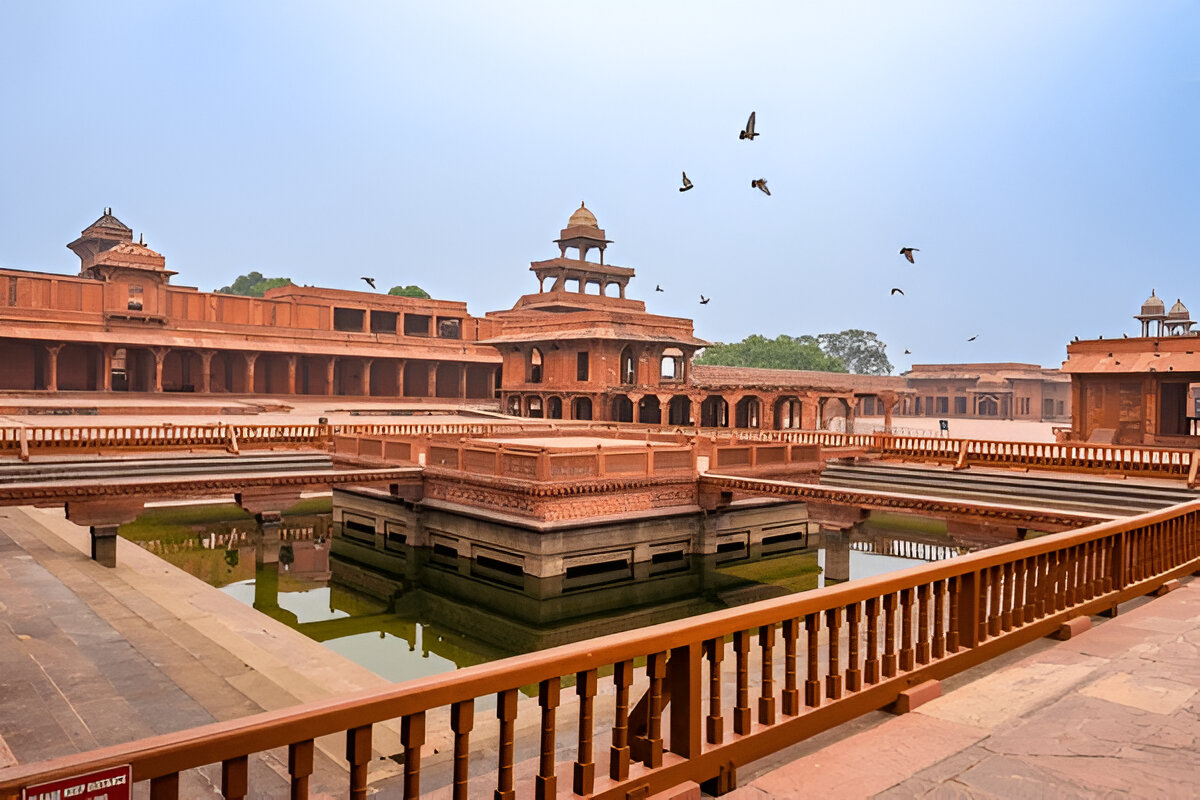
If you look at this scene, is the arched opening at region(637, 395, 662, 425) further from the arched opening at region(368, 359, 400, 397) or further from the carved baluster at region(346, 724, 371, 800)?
the carved baluster at region(346, 724, 371, 800)

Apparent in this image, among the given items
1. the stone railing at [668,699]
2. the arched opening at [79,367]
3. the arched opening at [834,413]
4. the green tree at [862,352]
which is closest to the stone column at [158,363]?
the arched opening at [79,367]

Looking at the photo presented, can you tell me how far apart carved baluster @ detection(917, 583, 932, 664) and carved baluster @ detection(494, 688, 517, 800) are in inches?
112

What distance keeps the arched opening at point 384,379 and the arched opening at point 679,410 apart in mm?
16759

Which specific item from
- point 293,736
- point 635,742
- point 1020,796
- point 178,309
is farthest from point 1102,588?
point 178,309

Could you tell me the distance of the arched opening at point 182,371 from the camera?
4319 cm

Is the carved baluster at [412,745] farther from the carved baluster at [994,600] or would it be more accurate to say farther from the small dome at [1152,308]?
the small dome at [1152,308]

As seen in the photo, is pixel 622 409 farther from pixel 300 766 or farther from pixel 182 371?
pixel 300 766

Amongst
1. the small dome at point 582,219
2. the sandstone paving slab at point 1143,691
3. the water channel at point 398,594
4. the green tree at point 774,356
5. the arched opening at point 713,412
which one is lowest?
the water channel at point 398,594

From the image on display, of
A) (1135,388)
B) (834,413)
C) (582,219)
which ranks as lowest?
(834,413)

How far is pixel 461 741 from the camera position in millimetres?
3010

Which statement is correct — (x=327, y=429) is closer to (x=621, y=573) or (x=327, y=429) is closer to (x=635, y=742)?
(x=621, y=573)

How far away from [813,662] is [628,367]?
4204 cm

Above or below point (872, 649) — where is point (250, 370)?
above

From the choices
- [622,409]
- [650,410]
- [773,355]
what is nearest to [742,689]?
[622,409]
